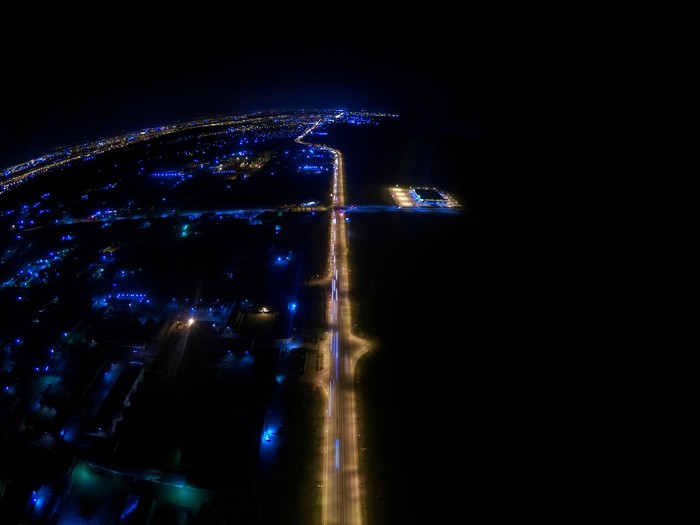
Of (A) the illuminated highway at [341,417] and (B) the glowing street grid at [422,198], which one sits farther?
(B) the glowing street grid at [422,198]

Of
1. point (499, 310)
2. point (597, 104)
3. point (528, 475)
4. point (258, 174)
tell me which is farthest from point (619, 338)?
point (258, 174)

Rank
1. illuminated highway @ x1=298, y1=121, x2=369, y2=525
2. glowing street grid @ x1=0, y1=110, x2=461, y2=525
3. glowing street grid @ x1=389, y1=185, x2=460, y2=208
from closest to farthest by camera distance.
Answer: illuminated highway @ x1=298, y1=121, x2=369, y2=525 < glowing street grid @ x1=0, y1=110, x2=461, y2=525 < glowing street grid @ x1=389, y1=185, x2=460, y2=208

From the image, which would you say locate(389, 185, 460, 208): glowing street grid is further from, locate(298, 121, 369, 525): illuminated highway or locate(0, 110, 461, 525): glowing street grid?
locate(298, 121, 369, 525): illuminated highway

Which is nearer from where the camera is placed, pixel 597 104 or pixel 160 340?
pixel 160 340

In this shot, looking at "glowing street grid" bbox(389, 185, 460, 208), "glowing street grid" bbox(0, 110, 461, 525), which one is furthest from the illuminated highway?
"glowing street grid" bbox(389, 185, 460, 208)

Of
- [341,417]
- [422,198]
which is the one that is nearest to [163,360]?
[341,417]

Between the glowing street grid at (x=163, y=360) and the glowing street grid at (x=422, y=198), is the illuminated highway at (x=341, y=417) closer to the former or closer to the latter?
the glowing street grid at (x=163, y=360)

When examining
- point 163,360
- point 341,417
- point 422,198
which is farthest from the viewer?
point 422,198

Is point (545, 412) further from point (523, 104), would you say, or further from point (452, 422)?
point (523, 104)

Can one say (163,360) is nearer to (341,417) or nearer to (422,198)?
(341,417)

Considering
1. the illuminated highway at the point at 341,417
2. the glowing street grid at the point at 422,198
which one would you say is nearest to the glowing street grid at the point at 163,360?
the illuminated highway at the point at 341,417

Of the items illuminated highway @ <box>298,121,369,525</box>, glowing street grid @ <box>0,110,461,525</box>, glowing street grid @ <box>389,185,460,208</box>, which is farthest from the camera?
glowing street grid @ <box>389,185,460,208</box>
